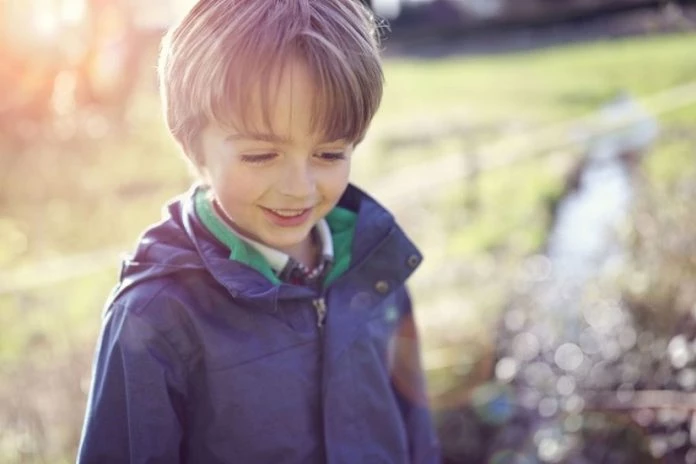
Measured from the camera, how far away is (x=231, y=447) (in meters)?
1.88

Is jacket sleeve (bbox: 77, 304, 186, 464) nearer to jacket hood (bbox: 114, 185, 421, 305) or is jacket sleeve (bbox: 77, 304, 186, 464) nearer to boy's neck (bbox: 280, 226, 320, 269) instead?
jacket hood (bbox: 114, 185, 421, 305)

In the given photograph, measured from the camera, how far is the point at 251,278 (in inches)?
73.8

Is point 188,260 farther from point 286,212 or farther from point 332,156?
point 332,156

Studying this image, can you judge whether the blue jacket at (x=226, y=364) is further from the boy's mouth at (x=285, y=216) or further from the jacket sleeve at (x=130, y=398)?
the boy's mouth at (x=285, y=216)

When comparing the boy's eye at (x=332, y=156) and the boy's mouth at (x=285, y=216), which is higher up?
the boy's eye at (x=332, y=156)

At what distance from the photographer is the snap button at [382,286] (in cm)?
211

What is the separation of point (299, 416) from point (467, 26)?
1725 cm

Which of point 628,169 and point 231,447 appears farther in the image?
point 628,169

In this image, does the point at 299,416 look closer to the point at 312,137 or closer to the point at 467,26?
the point at 312,137

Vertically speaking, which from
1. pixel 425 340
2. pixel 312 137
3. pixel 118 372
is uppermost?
pixel 312 137

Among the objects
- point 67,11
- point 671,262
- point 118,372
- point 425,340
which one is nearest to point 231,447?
point 118,372

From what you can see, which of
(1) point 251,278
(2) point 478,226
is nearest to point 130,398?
(1) point 251,278

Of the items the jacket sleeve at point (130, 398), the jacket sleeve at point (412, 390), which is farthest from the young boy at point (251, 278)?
the jacket sleeve at point (412, 390)

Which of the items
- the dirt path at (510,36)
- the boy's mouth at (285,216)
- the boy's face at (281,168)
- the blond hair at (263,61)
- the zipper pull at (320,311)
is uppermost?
the dirt path at (510,36)
